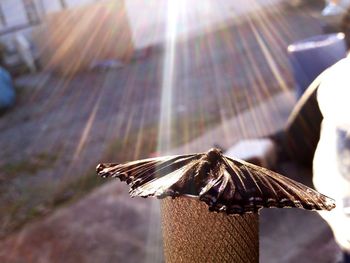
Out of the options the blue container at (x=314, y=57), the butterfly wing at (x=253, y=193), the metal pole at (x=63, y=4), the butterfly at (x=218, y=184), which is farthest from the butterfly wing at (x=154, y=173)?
the metal pole at (x=63, y=4)

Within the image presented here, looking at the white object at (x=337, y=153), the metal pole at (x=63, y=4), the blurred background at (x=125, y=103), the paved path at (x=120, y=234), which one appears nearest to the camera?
the white object at (x=337, y=153)

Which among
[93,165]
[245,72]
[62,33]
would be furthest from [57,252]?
[62,33]

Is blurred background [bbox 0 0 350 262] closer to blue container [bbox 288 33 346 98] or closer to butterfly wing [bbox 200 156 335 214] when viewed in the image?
blue container [bbox 288 33 346 98]

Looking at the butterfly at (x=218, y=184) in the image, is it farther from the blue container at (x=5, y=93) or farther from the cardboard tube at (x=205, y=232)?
the blue container at (x=5, y=93)

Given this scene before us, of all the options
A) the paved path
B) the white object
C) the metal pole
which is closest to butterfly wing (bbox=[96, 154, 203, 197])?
the white object

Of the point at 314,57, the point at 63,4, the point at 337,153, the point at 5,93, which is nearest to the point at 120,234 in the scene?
the point at 314,57

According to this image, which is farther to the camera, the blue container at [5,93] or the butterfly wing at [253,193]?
the blue container at [5,93]

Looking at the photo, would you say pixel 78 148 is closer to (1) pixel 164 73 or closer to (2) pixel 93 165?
(2) pixel 93 165
